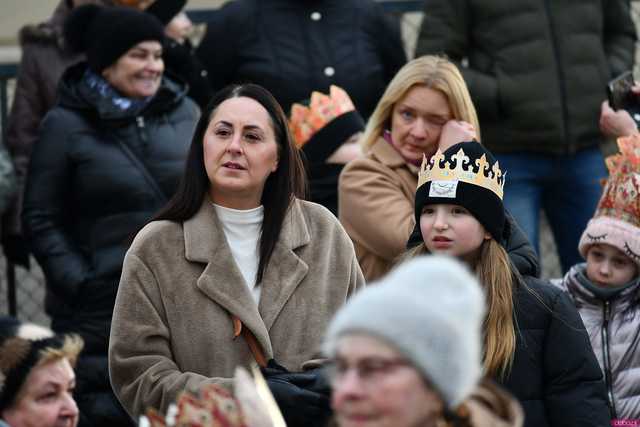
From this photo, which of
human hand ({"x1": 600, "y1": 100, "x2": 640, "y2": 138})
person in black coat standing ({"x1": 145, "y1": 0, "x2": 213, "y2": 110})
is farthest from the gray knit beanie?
person in black coat standing ({"x1": 145, "y1": 0, "x2": 213, "y2": 110})

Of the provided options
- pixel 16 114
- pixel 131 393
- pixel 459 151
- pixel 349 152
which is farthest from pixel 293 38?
pixel 131 393

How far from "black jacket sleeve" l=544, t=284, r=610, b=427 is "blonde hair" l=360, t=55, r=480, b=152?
4.35 feet

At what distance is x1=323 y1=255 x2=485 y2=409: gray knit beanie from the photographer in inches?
123

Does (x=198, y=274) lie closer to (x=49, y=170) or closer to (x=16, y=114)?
(x=49, y=170)

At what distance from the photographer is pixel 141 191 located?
6.68 m

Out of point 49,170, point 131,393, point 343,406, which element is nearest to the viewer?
point 343,406

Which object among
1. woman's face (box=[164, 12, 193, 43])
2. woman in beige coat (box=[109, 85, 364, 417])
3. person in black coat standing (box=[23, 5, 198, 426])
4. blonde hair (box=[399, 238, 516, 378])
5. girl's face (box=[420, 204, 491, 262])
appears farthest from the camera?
woman's face (box=[164, 12, 193, 43])

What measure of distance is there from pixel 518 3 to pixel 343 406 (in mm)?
4635

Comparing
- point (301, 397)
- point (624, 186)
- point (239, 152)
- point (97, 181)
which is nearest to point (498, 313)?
point (301, 397)

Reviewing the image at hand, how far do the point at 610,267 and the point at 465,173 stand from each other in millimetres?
1087

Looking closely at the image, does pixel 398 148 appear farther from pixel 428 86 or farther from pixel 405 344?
pixel 405 344

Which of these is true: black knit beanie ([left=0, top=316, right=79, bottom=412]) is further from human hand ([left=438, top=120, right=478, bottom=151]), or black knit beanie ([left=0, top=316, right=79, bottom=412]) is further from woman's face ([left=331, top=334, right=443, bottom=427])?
human hand ([left=438, top=120, right=478, bottom=151])

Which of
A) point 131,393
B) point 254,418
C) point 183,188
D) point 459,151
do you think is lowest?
point 131,393

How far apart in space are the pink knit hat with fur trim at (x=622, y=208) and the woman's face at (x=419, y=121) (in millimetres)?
739
